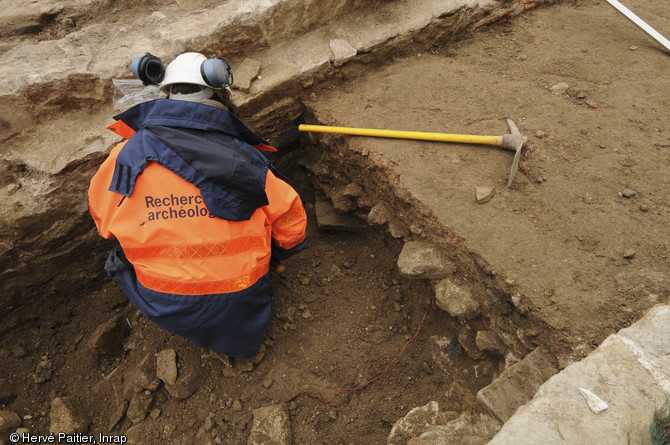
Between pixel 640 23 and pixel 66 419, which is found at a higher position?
pixel 640 23

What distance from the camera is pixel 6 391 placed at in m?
2.81

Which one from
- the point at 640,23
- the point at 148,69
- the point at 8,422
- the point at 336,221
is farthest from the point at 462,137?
the point at 8,422

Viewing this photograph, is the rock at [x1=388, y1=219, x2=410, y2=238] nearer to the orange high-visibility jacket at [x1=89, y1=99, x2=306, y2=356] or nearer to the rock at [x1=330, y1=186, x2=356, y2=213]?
the rock at [x1=330, y1=186, x2=356, y2=213]

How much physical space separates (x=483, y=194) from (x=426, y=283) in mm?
627

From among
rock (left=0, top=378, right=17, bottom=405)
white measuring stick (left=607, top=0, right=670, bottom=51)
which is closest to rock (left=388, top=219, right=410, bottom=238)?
white measuring stick (left=607, top=0, right=670, bottom=51)

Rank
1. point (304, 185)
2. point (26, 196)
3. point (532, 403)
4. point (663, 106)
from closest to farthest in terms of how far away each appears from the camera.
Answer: point (532, 403), point (26, 196), point (663, 106), point (304, 185)

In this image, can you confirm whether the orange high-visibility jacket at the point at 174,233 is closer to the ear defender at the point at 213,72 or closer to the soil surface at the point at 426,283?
the ear defender at the point at 213,72

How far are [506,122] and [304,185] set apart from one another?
1626 mm

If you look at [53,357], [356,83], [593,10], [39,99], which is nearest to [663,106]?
[593,10]

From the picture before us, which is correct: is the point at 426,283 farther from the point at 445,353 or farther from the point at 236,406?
the point at 236,406

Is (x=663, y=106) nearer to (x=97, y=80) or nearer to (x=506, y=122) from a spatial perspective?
(x=506, y=122)

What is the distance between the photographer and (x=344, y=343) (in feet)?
9.55

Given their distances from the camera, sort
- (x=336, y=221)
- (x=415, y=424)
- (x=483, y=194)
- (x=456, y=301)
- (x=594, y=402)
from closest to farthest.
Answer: (x=594, y=402)
(x=415, y=424)
(x=456, y=301)
(x=483, y=194)
(x=336, y=221)

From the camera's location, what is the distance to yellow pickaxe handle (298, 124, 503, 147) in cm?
275
